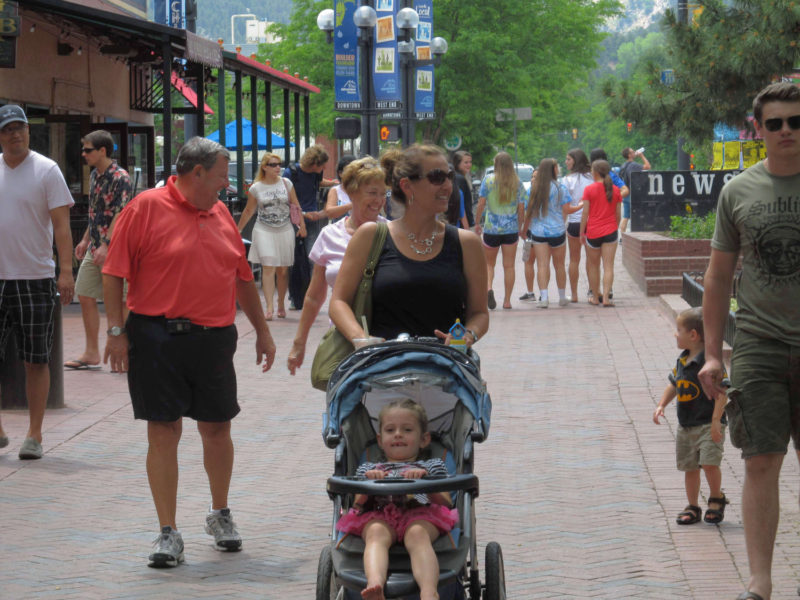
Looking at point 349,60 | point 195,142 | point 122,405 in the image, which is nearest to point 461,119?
point 349,60

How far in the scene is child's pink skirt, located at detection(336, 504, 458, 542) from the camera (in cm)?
450

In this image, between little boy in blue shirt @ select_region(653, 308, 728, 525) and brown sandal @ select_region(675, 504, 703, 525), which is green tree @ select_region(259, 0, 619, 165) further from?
brown sandal @ select_region(675, 504, 703, 525)

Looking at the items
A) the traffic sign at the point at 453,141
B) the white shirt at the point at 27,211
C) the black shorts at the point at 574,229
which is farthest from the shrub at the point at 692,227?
the traffic sign at the point at 453,141

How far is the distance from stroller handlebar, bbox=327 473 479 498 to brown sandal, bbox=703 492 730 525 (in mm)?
2366

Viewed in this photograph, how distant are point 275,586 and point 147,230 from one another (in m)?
1.66

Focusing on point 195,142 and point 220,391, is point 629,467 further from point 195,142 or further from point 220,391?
point 195,142

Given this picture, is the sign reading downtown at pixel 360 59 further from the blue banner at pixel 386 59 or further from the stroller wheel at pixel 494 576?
the stroller wheel at pixel 494 576

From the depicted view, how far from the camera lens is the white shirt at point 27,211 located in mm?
8211

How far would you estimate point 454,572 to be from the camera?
4.41m

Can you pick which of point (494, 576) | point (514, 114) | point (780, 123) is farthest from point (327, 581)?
point (514, 114)

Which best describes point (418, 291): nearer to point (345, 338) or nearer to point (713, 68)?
point (345, 338)

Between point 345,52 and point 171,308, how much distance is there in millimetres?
18929

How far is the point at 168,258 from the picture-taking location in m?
6.02

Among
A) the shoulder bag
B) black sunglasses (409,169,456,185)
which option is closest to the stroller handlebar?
the shoulder bag
